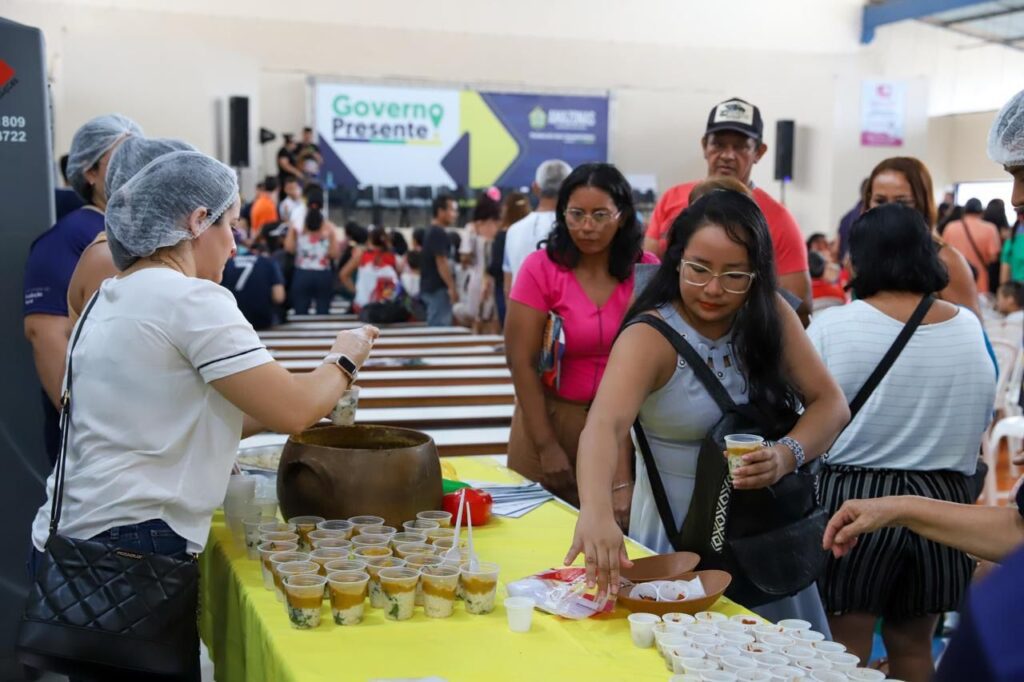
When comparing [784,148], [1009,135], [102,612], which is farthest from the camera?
[784,148]

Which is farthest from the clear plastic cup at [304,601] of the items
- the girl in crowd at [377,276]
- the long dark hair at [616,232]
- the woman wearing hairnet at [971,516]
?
the girl in crowd at [377,276]

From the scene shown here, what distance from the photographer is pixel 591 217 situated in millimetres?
2906

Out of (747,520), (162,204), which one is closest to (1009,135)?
(747,520)

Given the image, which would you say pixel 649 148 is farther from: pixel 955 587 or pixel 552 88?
pixel 955 587

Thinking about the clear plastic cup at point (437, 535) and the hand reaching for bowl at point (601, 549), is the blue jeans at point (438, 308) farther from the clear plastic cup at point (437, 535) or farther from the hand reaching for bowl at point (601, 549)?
the hand reaching for bowl at point (601, 549)

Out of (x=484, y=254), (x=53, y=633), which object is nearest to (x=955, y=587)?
(x=53, y=633)

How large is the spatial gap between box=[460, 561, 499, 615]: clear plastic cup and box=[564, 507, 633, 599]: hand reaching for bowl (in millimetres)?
139

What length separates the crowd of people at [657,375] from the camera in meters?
1.78

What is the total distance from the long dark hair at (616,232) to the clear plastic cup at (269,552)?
131 centimetres

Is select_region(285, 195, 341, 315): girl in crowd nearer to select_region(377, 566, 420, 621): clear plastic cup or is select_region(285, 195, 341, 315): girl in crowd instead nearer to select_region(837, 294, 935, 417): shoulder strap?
select_region(837, 294, 935, 417): shoulder strap

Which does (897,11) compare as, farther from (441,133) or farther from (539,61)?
(441,133)

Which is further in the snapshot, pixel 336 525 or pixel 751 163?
pixel 751 163

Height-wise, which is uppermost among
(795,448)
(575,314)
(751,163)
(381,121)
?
(381,121)

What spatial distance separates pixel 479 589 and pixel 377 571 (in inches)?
6.4
